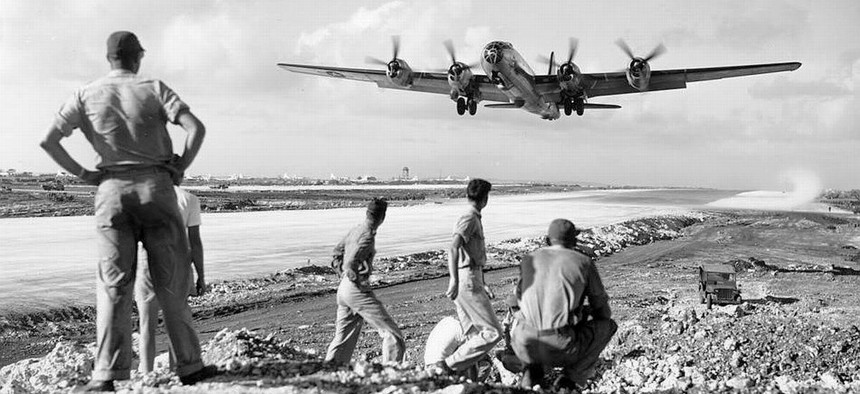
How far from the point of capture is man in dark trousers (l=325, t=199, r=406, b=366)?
5598 millimetres

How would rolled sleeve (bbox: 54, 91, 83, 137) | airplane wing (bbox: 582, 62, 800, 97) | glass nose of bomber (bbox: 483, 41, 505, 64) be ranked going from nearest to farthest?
rolled sleeve (bbox: 54, 91, 83, 137)
glass nose of bomber (bbox: 483, 41, 505, 64)
airplane wing (bbox: 582, 62, 800, 97)

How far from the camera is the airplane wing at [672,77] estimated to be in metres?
21.5

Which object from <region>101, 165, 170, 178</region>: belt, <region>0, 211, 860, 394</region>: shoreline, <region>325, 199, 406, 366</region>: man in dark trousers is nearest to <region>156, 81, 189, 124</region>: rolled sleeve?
<region>101, 165, 170, 178</region>: belt

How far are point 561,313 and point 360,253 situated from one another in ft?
6.80

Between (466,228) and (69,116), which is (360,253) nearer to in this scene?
(466,228)

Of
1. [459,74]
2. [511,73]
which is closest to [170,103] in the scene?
[511,73]

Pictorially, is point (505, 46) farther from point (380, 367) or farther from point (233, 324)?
point (380, 367)

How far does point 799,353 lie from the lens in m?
8.59

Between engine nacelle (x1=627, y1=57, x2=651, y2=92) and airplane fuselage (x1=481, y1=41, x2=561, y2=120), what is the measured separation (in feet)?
11.6

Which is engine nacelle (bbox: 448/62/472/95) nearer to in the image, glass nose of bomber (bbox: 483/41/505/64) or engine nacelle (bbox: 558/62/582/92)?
glass nose of bomber (bbox: 483/41/505/64)

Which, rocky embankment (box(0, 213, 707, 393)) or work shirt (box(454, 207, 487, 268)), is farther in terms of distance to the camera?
work shirt (box(454, 207, 487, 268))

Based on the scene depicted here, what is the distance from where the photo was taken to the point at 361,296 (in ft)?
18.4

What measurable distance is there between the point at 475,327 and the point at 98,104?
11.8 ft

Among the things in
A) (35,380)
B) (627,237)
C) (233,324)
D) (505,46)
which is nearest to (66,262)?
(233,324)
